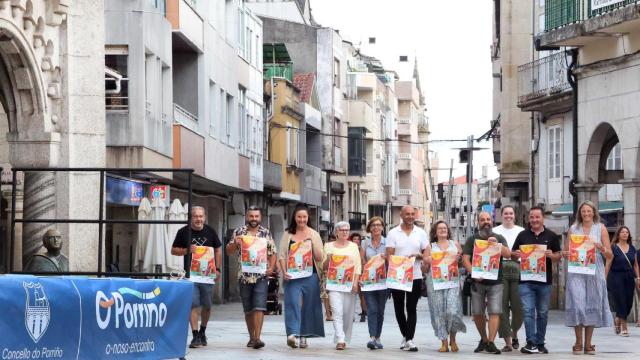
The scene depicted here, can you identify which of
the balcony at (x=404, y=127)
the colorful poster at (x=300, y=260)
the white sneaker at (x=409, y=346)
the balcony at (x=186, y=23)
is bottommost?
the white sneaker at (x=409, y=346)

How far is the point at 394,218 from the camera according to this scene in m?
114

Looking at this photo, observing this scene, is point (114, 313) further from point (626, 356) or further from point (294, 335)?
point (626, 356)

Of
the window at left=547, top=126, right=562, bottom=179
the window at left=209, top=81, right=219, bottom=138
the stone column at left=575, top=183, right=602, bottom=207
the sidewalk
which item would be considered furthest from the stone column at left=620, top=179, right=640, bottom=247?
the window at left=209, top=81, right=219, bottom=138

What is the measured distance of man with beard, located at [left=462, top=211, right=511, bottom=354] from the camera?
1977 cm

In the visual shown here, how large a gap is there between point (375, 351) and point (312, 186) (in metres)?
45.1

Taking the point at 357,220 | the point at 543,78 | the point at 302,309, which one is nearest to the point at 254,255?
the point at 302,309

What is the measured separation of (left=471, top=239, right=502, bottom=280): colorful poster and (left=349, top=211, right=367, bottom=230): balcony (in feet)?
203

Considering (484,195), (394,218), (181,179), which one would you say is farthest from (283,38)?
(484,195)

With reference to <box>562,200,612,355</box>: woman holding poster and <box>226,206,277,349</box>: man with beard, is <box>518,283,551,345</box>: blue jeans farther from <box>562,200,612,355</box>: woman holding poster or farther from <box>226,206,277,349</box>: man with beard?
<box>226,206,277,349</box>: man with beard

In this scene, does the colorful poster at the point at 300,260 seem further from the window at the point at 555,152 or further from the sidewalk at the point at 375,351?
the window at the point at 555,152

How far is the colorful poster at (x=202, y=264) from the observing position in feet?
65.6

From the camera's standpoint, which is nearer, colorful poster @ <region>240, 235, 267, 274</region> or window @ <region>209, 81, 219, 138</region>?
colorful poster @ <region>240, 235, 267, 274</region>

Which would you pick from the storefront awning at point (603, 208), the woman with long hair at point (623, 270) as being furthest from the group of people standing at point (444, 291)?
the storefront awning at point (603, 208)

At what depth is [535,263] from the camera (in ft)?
64.4
